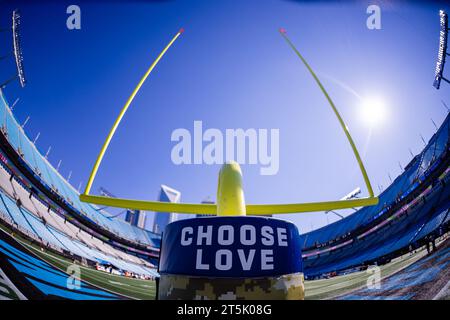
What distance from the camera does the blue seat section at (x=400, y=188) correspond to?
13.0 m

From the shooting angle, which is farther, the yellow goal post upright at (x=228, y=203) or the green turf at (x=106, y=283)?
the green turf at (x=106, y=283)

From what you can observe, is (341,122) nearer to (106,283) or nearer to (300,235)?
(300,235)

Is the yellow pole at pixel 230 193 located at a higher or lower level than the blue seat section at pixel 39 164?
lower

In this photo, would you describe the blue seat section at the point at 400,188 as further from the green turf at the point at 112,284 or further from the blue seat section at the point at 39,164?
the blue seat section at the point at 39,164

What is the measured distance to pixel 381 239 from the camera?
690 inches

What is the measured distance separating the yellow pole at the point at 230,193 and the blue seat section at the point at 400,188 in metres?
14.7

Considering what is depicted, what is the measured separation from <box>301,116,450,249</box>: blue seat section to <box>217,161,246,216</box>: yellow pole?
578 inches

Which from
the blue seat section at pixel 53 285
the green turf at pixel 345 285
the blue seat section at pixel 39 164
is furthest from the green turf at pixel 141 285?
the blue seat section at pixel 39 164

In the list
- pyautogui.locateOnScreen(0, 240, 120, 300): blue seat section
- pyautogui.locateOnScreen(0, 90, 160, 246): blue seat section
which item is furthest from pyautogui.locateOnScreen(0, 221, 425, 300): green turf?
pyautogui.locateOnScreen(0, 90, 160, 246): blue seat section

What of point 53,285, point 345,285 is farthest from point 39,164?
point 345,285

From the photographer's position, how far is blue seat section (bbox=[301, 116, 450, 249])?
13.0 metres
